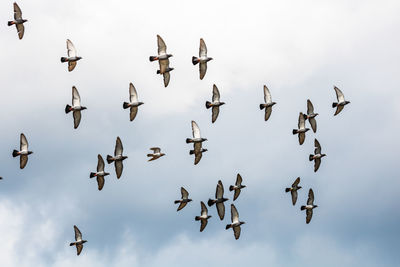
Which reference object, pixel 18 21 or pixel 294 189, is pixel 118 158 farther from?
pixel 294 189

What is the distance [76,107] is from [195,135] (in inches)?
552

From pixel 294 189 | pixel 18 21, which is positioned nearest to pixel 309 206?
pixel 294 189

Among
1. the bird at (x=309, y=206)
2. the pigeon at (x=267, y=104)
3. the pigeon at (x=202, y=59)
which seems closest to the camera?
the pigeon at (x=202, y=59)

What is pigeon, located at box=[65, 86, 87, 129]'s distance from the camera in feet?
375

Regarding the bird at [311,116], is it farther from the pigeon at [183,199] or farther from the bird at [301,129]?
the pigeon at [183,199]

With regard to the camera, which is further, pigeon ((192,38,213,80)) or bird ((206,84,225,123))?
bird ((206,84,225,123))

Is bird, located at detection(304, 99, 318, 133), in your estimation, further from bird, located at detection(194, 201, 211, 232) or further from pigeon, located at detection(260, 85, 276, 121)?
bird, located at detection(194, 201, 211, 232)

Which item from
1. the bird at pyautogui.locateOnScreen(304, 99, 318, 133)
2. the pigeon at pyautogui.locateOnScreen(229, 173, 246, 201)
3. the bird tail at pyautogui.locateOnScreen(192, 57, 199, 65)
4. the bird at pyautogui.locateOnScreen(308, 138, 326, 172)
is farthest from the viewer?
the bird at pyautogui.locateOnScreen(308, 138, 326, 172)

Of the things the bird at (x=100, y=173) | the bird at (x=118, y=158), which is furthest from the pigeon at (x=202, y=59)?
the bird at (x=100, y=173)

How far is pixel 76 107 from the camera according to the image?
11494 cm

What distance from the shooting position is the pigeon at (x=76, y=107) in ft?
375

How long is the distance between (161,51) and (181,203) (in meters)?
19.2

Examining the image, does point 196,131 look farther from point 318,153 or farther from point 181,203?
point 318,153

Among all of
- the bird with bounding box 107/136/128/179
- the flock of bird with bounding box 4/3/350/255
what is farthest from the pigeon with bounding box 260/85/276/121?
the bird with bounding box 107/136/128/179
